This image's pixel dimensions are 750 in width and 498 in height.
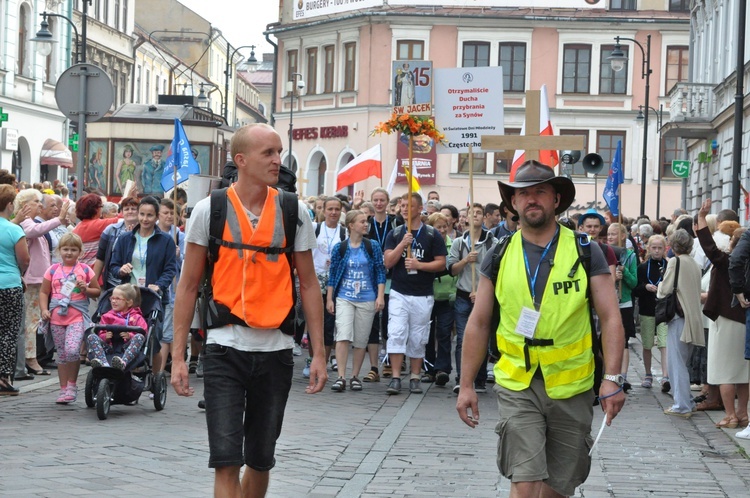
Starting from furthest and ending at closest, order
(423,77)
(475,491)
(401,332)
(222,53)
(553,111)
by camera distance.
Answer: (222,53), (553,111), (423,77), (401,332), (475,491)

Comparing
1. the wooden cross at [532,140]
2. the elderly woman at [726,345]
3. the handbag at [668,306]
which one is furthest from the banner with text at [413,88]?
the elderly woman at [726,345]

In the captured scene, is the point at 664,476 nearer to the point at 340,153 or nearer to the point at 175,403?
the point at 175,403

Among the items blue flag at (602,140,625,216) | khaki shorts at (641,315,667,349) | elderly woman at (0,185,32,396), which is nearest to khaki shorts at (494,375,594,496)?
elderly woman at (0,185,32,396)

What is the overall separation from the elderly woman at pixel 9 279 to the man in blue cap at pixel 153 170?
21.2m

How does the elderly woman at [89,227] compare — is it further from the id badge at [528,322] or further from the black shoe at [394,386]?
the id badge at [528,322]

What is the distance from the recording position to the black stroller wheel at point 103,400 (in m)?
10.5

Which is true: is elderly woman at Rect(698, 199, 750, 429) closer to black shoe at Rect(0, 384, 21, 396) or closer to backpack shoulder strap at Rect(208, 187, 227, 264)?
black shoe at Rect(0, 384, 21, 396)

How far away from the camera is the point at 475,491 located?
317 inches

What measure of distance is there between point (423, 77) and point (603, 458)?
998cm

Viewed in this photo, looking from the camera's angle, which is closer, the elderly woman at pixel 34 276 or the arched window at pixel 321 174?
the elderly woman at pixel 34 276

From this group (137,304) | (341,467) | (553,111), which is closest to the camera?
(341,467)

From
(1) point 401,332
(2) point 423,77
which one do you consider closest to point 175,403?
(1) point 401,332

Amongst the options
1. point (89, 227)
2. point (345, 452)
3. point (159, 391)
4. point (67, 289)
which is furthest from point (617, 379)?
point (89, 227)

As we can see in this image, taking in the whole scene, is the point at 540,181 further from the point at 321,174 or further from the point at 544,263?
the point at 321,174
